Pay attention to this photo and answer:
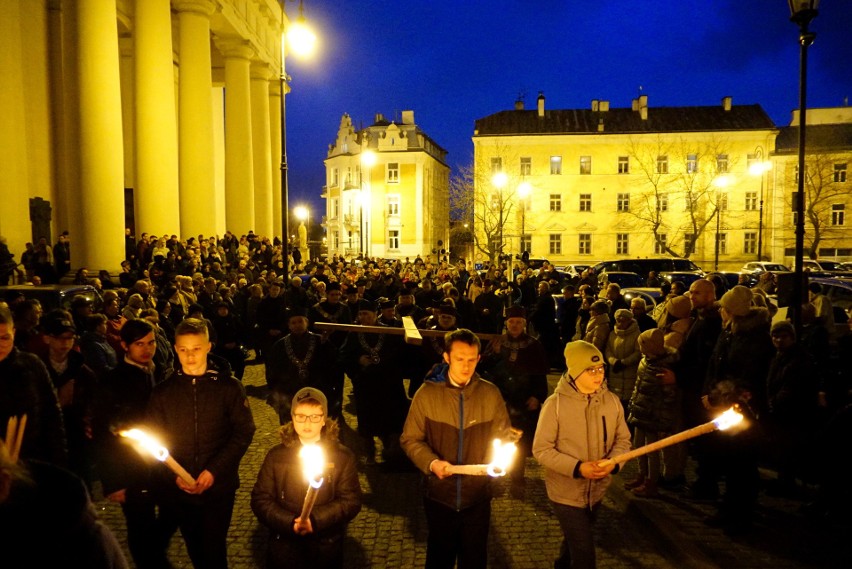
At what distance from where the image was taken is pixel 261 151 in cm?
3084

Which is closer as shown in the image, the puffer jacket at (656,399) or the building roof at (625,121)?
the puffer jacket at (656,399)

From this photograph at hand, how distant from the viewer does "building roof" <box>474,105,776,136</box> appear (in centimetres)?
5231

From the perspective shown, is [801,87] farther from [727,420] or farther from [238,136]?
[238,136]

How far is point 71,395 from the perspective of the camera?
4898mm

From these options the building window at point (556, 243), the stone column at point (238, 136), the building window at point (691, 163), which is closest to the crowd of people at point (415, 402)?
the stone column at point (238, 136)

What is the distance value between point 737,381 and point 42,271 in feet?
54.4

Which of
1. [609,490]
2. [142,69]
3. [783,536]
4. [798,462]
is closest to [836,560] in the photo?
[783,536]

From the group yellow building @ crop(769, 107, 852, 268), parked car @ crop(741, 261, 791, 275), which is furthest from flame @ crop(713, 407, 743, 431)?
yellow building @ crop(769, 107, 852, 268)

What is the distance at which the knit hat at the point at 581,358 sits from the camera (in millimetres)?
3719

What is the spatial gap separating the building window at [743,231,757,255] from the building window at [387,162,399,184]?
121ft

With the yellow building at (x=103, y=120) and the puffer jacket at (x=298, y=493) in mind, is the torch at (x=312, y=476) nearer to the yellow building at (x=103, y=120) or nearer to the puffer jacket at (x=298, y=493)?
the puffer jacket at (x=298, y=493)

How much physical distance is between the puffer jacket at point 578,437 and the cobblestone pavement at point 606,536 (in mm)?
692

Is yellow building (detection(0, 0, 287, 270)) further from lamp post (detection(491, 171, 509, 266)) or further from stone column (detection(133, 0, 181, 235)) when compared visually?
lamp post (detection(491, 171, 509, 266))

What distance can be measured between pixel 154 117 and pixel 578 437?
1895 cm
